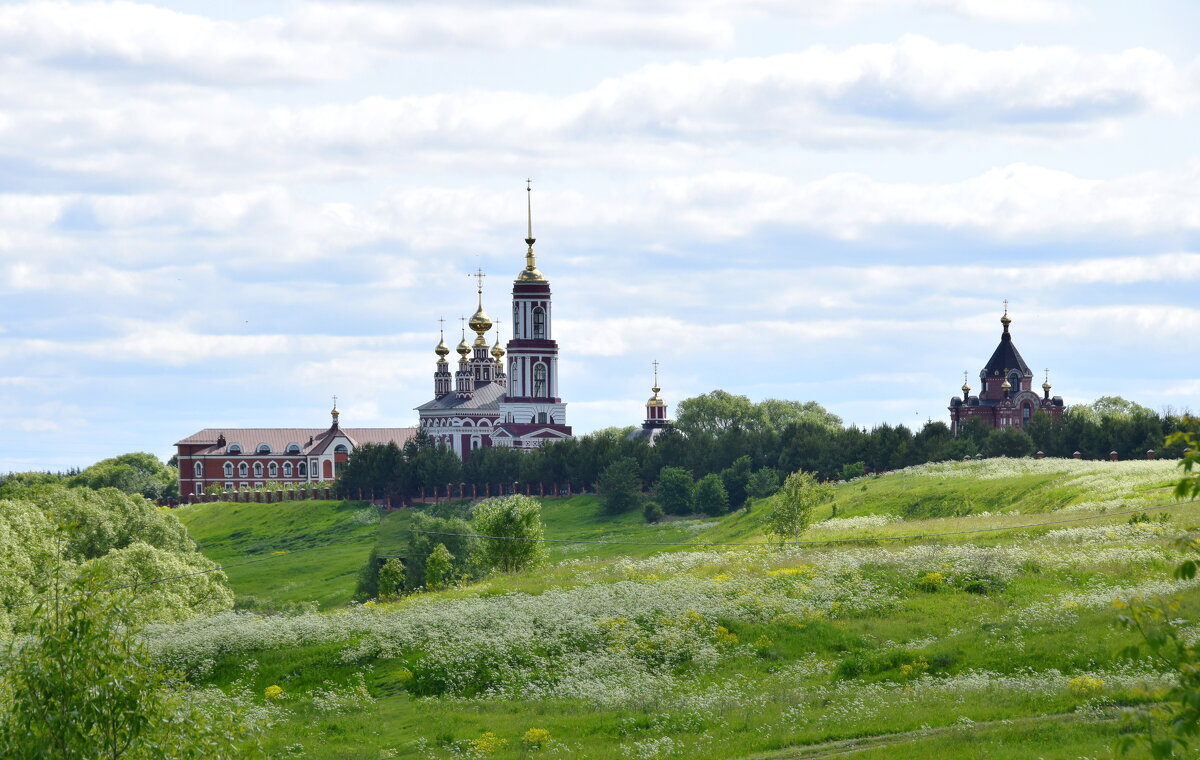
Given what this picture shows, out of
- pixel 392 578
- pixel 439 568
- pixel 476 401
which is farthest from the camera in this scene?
pixel 476 401

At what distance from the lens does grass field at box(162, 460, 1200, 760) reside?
1147 inches

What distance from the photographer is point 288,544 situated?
390 feet

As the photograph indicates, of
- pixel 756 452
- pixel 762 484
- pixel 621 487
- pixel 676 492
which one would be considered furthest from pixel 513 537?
pixel 756 452

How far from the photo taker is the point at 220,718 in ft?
67.1

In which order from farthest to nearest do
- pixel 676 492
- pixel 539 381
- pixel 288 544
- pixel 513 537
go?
pixel 539 381
pixel 288 544
pixel 676 492
pixel 513 537

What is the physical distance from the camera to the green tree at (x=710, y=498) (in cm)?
11019

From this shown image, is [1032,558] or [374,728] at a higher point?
[1032,558]

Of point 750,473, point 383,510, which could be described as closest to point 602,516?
point 750,473

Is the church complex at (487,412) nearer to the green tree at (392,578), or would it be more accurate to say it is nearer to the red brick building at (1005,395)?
the red brick building at (1005,395)

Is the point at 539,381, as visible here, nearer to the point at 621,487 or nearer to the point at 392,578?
the point at 621,487

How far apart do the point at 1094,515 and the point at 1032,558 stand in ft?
32.1

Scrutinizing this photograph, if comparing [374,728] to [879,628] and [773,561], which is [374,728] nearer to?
[879,628]

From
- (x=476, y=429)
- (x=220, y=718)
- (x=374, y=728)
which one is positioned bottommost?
(x=374, y=728)

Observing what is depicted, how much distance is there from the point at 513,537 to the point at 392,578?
13.2 meters
